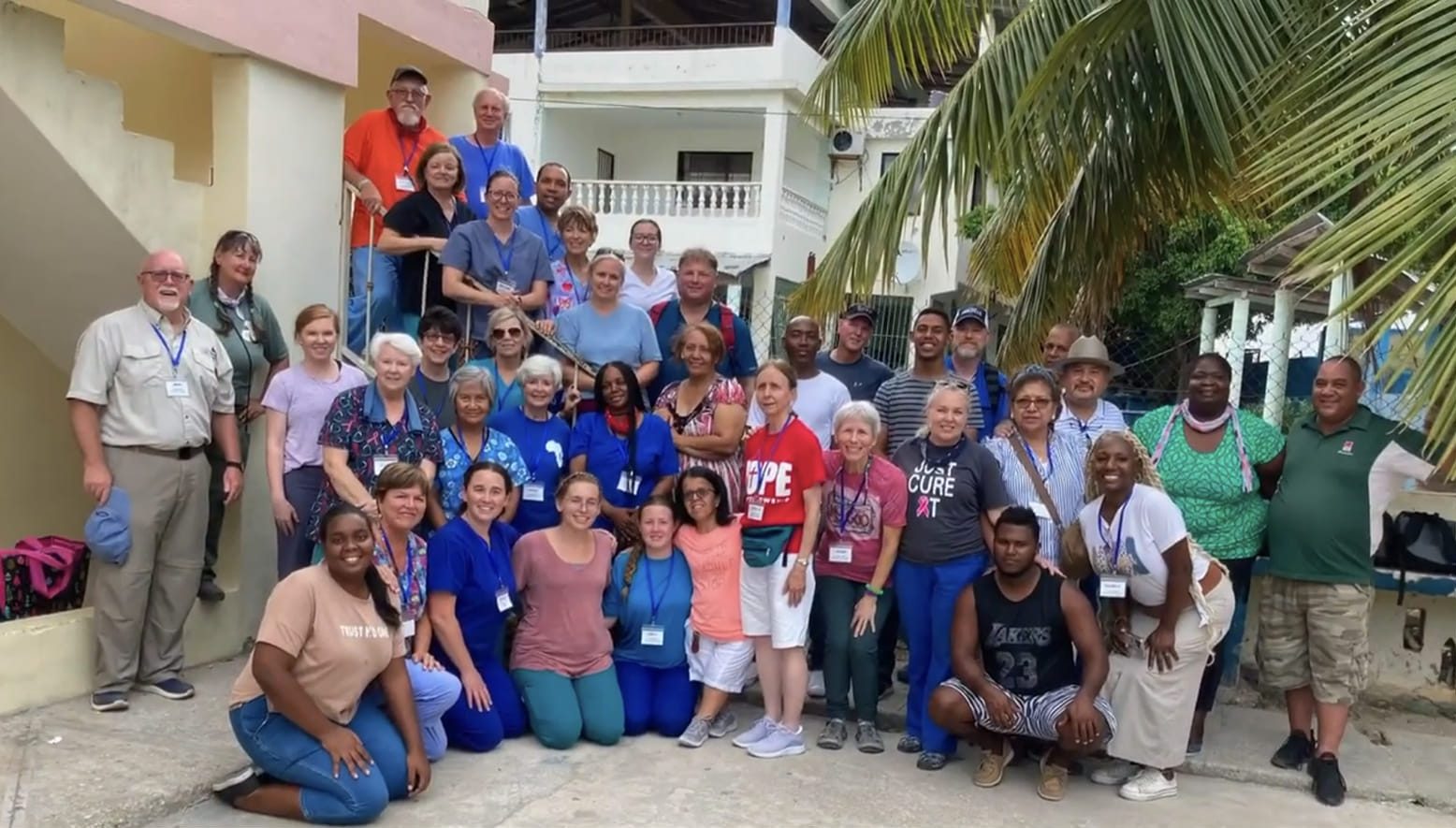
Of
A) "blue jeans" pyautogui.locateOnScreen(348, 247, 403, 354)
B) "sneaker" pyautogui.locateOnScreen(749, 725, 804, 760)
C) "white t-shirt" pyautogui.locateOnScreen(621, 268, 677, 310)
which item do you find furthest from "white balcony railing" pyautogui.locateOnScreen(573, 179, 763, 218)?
"sneaker" pyautogui.locateOnScreen(749, 725, 804, 760)

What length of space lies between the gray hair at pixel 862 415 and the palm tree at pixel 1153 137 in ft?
2.16

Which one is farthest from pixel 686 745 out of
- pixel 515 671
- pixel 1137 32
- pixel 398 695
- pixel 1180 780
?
pixel 1137 32

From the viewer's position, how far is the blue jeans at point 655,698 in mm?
5273

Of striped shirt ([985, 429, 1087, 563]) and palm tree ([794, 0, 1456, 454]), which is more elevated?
palm tree ([794, 0, 1456, 454])

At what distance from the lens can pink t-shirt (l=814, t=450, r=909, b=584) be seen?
16.9ft

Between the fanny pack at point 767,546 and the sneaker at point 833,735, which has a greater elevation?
the fanny pack at point 767,546

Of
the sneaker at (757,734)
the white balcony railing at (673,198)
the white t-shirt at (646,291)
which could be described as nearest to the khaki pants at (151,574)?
the white t-shirt at (646,291)

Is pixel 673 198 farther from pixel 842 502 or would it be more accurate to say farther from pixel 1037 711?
pixel 1037 711

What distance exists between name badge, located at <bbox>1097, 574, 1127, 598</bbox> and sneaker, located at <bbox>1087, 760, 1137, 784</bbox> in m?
0.83

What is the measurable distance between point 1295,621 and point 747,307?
42.5 ft

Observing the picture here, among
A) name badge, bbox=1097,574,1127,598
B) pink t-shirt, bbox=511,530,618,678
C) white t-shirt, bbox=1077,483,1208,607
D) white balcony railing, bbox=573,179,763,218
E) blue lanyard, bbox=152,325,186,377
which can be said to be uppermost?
white balcony railing, bbox=573,179,763,218

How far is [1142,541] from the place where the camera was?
4.68 metres

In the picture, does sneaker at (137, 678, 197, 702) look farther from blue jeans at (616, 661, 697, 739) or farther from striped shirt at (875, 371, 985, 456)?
striped shirt at (875, 371, 985, 456)

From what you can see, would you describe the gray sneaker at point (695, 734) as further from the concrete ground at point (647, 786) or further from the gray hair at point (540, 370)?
the gray hair at point (540, 370)
